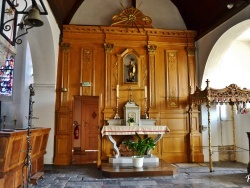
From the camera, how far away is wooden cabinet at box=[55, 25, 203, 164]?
22.9 ft

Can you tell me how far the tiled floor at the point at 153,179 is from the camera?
15.0 ft

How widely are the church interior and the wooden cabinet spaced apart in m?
0.03

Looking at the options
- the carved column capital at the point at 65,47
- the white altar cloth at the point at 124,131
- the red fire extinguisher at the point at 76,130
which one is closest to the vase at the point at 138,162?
the white altar cloth at the point at 124,131

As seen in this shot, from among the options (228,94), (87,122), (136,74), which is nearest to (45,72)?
(136,74)

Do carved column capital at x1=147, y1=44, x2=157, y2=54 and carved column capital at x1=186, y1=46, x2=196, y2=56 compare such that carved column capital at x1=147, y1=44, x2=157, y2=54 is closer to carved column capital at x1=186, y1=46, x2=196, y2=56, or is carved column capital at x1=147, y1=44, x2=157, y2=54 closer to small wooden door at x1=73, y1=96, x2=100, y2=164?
carved column capital at x1=186, y1=46, x2=196, y2=56

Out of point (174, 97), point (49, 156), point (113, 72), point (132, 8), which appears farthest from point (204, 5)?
point (49, 156)

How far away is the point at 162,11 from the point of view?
777 centimetres

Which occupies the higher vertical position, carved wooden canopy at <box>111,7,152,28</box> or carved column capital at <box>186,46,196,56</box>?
carved wooden canopy at <box>111,7,152,28</box>

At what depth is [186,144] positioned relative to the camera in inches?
280

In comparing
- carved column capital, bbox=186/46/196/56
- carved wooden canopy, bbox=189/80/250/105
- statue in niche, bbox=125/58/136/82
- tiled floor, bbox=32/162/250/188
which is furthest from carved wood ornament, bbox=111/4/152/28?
tiled floor, bbox=32/162/250/188

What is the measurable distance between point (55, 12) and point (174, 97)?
4065 millimetres

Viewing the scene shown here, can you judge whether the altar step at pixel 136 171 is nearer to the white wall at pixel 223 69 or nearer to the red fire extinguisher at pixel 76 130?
the white wall at pixel 223 69

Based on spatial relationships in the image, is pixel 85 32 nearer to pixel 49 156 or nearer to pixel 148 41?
pixel 148 41

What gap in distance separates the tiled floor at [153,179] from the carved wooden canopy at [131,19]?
13.9ft
